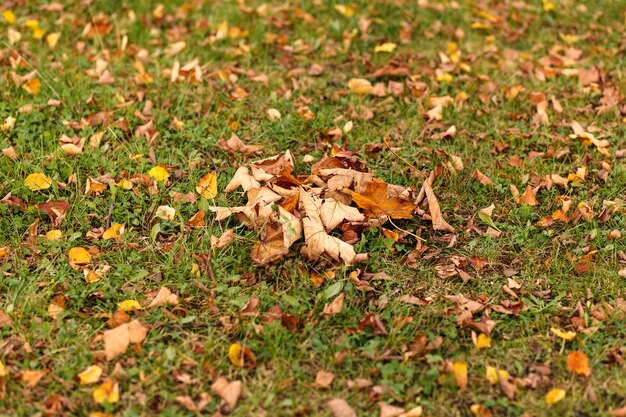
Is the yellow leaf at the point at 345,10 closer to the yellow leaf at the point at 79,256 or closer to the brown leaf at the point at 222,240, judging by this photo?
the brown leaf at the point at 222,240

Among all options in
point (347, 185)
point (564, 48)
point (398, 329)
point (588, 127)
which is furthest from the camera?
point (564, 48)

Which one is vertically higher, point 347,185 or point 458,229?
point 347,185

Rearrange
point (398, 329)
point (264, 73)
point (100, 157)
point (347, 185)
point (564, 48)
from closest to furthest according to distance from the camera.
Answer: point (398, 329), point (347, 185), point (100, 157), point (264, 73), point (564, 48)

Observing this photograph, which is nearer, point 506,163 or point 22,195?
point 22,195

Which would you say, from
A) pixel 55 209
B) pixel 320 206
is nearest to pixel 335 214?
pixel 320 206

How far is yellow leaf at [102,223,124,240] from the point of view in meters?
3.05

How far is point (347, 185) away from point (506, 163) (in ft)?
3.22

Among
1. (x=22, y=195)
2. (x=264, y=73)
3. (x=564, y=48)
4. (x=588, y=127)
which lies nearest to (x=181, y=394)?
(x=22, y=195)

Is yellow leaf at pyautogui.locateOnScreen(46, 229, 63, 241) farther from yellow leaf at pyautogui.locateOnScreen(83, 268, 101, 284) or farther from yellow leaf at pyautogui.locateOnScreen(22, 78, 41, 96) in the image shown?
yellow leaf at pyautogui.locateOnScreen(22, 78, 41, 96)

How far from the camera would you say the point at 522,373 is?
2527 millimetres

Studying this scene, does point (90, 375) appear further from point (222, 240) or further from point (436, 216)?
point (436, 216)

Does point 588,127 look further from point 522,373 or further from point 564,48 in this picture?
point 522,373

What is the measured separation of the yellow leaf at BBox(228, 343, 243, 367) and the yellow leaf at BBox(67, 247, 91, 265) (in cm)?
81

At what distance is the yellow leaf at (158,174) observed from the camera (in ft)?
11.1
